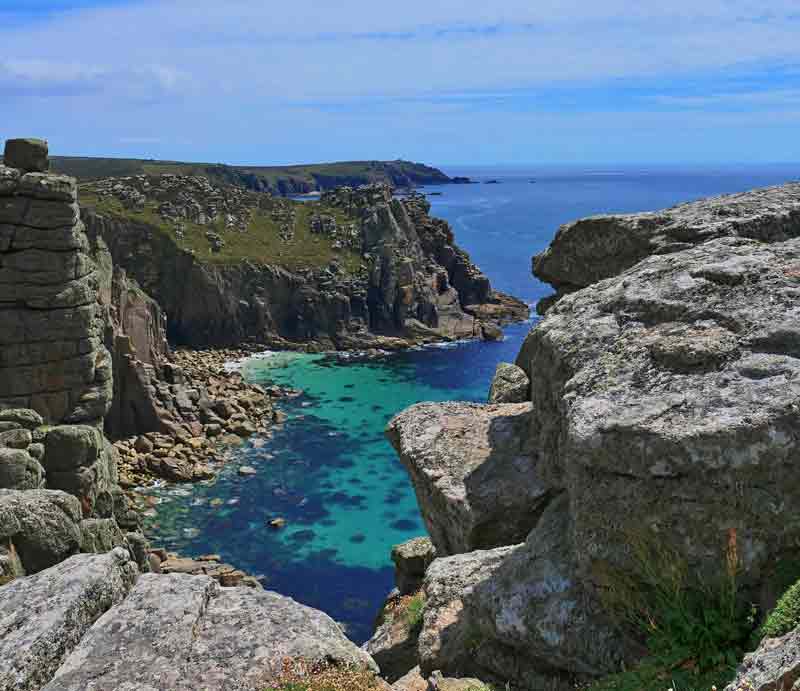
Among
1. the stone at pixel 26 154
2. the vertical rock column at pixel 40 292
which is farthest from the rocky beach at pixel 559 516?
the stone at pixel 26 154

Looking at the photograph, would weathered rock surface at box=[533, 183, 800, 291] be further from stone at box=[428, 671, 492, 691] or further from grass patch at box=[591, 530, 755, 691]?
stone at box=[428, 671, 492, 691]

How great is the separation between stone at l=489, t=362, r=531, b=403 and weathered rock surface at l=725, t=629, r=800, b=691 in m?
12.7

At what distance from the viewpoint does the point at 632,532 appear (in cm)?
894

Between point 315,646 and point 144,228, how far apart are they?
12297cm

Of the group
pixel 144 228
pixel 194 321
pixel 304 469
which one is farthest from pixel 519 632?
pixel 144 228

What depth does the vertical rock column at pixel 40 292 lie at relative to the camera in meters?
43.8

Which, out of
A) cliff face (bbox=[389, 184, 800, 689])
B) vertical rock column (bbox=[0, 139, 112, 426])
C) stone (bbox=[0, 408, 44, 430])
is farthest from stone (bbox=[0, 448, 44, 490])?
cliff face (bbox=[389, 184, 800, 689])

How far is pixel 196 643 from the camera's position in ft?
32.1

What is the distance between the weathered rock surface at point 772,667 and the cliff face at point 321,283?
115m

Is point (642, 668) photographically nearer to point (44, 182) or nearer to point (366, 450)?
point (44, 182)

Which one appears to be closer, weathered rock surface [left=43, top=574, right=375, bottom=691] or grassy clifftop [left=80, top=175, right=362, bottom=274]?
weathered rock surface [left=43, top=574, right=375, bottom=691]

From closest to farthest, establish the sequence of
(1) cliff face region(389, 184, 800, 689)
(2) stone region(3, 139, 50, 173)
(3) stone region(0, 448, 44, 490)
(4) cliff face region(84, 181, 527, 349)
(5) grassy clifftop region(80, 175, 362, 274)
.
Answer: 1. (1) cliff face region(389, 184, 800, 689)
2. (3) stone region(0, 448, 44, 490)
3. (2) stone region(3, 139, 50, 173)
4. (4) cliff face region(84, 181, 527, 349)
5. (5) grassy clifftop region(80, 175, 362, 274)

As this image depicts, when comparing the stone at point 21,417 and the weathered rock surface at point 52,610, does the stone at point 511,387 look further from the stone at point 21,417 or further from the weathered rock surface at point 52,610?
the stone at point 21,417

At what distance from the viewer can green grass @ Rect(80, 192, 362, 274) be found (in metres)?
125
